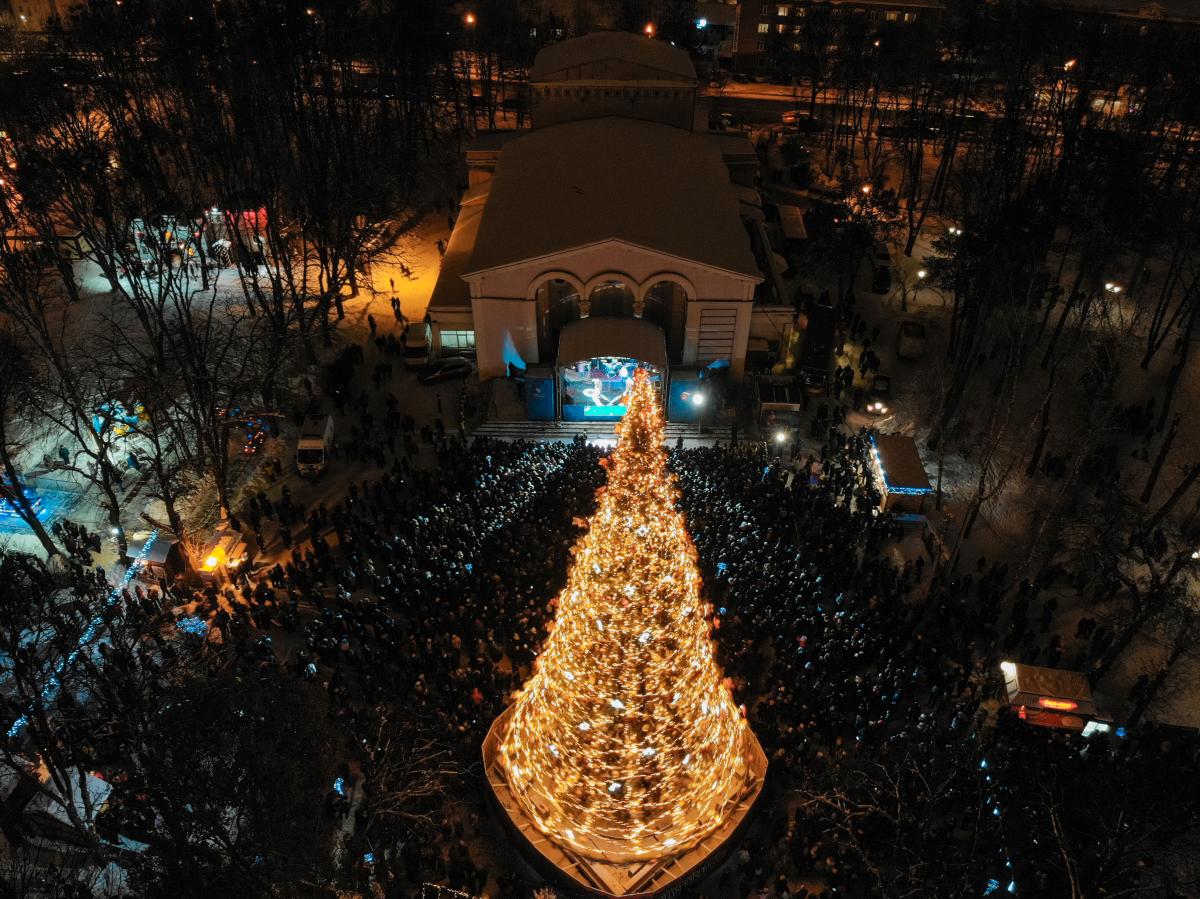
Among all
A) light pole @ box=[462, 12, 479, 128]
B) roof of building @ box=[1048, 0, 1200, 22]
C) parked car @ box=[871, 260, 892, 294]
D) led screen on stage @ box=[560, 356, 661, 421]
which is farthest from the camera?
light pole @ box=[462, 12, 479, 128]

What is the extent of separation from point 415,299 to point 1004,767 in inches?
944

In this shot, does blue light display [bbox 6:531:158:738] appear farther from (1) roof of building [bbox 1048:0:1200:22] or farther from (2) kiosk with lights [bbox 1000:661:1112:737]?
(1) roof of building [bbox 1048:0:1200:22]

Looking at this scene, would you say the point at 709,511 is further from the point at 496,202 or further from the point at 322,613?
the point at 496,202

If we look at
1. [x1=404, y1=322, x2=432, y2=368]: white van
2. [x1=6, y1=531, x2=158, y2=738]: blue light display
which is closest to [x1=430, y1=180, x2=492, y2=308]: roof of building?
[x1=404, y1=322, x2=432, y2=368]: white van

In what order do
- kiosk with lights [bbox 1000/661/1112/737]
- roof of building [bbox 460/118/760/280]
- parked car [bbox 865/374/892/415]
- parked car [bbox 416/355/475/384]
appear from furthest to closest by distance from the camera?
parked car [bbox 416/355/475/384]
parked car [bbox 865/374/892/415]
roof of building [bbox 460/118/760/280]
kiosk with lights [bbox 1000/661/1112/737]

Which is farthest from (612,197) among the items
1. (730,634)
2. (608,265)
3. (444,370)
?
(730,634)

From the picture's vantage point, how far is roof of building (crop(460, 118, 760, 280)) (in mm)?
24156

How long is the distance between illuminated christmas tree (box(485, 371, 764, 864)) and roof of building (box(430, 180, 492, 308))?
54.1ft

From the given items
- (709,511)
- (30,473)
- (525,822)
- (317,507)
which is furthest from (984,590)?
(30,473)

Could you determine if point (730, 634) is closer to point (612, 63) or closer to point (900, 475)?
point (900, 475)

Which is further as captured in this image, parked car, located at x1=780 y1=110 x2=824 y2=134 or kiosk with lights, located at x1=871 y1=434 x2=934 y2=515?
parked car, located at x1=780 y1=110 x2=824 y2=134

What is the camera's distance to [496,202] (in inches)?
1078

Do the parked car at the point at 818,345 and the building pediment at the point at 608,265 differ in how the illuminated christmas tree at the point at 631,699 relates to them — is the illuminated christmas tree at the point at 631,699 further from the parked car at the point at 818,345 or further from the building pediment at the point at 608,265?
the parked car at the point at 818,345

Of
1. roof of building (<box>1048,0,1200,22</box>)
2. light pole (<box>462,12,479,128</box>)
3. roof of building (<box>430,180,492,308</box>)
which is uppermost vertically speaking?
roof of building (<box>1048,0,1200,22</box>)
